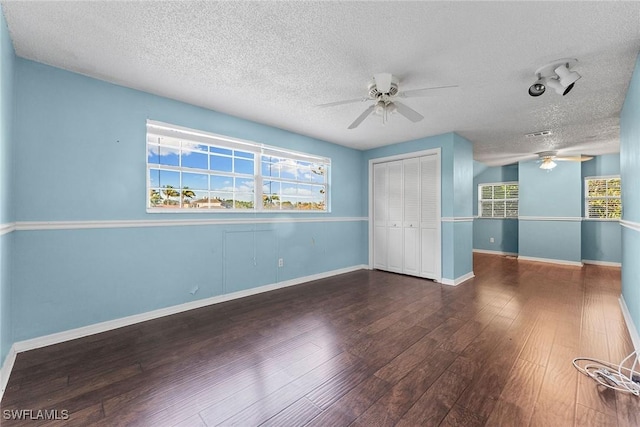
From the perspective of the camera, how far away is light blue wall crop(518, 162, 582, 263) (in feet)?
19.4

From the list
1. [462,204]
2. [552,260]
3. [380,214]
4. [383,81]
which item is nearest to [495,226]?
[552,260]

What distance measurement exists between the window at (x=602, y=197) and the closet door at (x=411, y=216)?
4.64 meters

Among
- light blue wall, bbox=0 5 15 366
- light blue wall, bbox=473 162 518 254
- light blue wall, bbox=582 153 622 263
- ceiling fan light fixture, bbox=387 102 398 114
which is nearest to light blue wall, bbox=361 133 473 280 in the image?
ceiling fan light fixture, bbox=387 102 398 114

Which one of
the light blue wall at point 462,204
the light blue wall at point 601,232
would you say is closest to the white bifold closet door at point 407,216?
the light blue wall at point 462,204

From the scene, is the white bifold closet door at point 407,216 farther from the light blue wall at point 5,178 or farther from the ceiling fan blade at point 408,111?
the light blue wall at point 5,178

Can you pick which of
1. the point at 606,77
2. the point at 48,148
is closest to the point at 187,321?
the point at 48,148

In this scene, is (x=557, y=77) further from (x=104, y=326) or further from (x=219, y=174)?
(x=104, y=326)

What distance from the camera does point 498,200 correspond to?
738cm

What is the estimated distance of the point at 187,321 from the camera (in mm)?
2812

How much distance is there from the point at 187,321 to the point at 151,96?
8.23ft

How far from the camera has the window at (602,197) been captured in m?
5.82

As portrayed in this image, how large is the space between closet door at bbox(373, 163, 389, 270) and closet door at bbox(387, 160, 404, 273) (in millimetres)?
69

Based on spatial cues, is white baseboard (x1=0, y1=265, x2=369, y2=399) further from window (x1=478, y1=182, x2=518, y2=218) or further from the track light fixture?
window (x1=478, y1=182, x2=518, y2=218)

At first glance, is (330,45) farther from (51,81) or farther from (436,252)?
(436,252)
